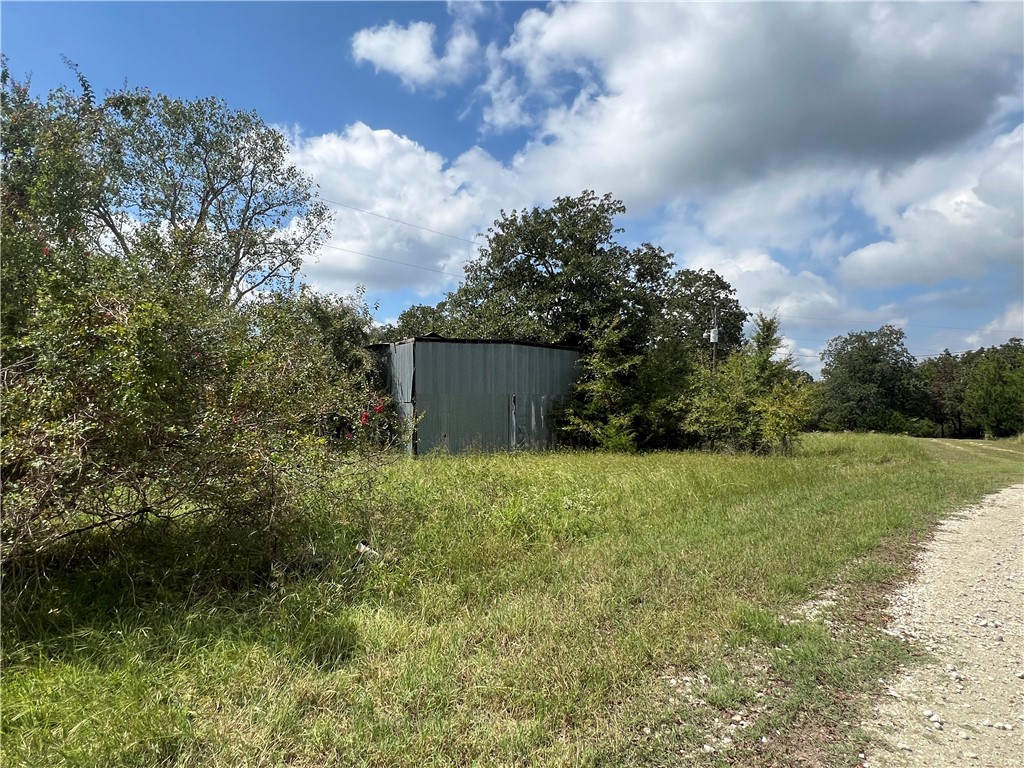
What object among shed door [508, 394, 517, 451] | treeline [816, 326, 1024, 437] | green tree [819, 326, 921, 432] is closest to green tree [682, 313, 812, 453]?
shed door [508, 394, 517, 451]

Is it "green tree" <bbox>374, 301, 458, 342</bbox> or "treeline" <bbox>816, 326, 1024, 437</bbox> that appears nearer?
"green tree" <bbox>374, 301, 458, 342</bbox>

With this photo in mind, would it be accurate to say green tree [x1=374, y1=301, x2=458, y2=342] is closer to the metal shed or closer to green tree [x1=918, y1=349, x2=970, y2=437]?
the metal shed

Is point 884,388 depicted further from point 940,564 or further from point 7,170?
point 7,170

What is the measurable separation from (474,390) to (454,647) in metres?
9.98

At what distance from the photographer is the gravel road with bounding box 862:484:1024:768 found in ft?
7.24

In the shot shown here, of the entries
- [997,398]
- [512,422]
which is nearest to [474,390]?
[512,422]

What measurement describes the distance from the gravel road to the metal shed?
8832 millimetres

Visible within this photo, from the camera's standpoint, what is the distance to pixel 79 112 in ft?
43.9

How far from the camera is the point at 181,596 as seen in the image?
353cm

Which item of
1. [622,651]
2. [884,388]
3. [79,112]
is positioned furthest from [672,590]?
[884,388]

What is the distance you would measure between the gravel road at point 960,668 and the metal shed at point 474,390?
8.83 metres

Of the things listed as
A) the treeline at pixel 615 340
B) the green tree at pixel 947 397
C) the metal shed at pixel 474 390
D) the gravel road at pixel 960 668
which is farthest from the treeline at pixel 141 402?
the green tree at pixel 947 397

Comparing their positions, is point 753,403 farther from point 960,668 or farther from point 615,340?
point 960,668

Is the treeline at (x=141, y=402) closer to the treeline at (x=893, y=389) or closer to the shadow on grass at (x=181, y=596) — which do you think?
the shadow on grass at (x=181, y=596)
